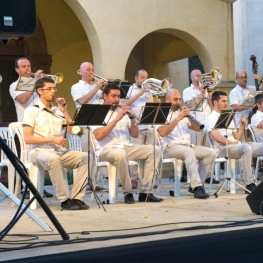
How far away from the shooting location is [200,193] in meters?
8.62

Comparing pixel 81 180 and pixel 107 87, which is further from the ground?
pixel 107 87

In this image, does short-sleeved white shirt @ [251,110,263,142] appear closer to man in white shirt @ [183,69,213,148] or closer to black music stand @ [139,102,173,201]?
man in white shirt @ [183,69,213,148]

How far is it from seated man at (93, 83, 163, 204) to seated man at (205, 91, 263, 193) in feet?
3.71

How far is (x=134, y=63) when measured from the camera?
16.5 meters

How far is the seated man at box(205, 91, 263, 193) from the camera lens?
30.2 feet

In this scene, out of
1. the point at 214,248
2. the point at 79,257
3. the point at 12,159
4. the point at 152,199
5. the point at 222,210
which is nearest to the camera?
the point at 79,257

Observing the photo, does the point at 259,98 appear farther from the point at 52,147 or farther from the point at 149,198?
the point at 52,147

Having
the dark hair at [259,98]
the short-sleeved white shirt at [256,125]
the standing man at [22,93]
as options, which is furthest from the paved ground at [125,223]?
the dark hair at [259,98]

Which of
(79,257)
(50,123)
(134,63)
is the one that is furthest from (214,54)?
(79,257)

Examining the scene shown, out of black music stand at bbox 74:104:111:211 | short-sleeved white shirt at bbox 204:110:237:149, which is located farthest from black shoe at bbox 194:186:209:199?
black music stand at bbox 74:104:111:211

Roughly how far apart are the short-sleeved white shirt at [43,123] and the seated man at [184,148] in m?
1.71

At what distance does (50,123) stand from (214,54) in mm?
6326

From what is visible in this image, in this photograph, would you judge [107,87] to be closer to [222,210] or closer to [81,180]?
[81,180]

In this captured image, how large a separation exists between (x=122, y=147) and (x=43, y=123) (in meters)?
1.17
